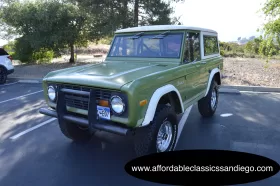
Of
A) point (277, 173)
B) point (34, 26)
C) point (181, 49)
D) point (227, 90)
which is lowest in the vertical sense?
point (277, 173)

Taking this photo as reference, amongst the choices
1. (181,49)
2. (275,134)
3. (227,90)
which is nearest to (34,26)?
(227,90)

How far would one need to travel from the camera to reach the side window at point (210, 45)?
4.93m

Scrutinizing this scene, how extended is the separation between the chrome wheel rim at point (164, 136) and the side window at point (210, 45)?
2.01m

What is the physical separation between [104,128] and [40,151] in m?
1.62

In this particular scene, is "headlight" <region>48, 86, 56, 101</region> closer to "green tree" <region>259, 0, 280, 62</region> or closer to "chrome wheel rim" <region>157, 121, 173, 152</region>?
"chrome wheel rim" <region>157, 121, 173, 152</region>

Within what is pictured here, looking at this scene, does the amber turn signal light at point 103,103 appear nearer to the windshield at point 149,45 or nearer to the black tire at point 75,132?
the black tire at point 75,132

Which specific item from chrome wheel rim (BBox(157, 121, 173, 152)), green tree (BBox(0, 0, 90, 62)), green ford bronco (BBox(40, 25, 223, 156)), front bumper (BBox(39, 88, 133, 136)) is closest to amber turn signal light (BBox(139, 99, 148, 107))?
green ford bronco (BBox(40, 25, 223, 156))

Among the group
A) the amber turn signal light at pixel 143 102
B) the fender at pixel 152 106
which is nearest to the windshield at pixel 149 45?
the fender at pixel 152 106

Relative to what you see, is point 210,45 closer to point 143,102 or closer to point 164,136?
point 164,136

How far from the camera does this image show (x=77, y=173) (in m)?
3.23

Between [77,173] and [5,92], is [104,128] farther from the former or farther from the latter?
[5,92]

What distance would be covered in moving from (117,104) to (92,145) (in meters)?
1.54

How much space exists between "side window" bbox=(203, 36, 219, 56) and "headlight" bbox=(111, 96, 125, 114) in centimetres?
268

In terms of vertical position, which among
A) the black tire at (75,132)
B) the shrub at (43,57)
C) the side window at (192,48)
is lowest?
the black tire at (75,132)
